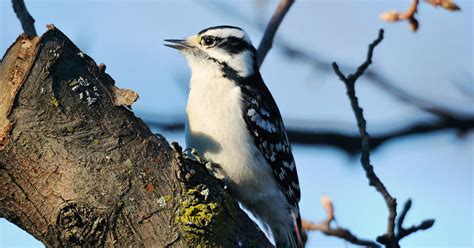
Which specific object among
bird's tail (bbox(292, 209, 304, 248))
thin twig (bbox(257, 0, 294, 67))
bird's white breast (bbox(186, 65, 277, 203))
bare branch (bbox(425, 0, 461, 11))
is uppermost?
thin twig (bbox(257, 0, 294, 67))

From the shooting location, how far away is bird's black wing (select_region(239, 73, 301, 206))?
5691 millimetres

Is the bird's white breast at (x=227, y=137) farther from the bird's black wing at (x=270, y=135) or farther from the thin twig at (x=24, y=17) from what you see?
the thin twig at (x=24, y=17)

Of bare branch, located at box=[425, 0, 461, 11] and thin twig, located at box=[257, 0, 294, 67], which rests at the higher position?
thin twig, located at box=[257, 0, 294, 67]

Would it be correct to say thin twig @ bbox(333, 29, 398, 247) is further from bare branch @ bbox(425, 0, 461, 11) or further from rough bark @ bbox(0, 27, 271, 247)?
rough bark @ bbox(0, 27, 271, 247)

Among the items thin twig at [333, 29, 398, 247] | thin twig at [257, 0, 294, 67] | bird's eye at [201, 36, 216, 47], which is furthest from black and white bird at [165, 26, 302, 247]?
thin twig at [333, 29, 398, 247]

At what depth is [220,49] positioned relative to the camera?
250 inches

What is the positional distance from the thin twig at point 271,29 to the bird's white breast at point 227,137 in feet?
1.57

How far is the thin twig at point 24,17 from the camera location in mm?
4975

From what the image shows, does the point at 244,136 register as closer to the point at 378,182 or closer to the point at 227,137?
the point at 227,137

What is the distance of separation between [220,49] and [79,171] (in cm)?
283

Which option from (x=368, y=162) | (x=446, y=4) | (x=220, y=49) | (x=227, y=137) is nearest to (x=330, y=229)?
(x=368, y=162)

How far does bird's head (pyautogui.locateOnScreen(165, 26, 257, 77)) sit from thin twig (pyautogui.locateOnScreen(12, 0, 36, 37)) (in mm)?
1521

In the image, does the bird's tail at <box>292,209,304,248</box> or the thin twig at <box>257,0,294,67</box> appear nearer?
the bird's tail at <box>292,209,304,248</box>

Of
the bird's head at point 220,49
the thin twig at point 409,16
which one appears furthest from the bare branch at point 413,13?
the bird's head at point 220,49
